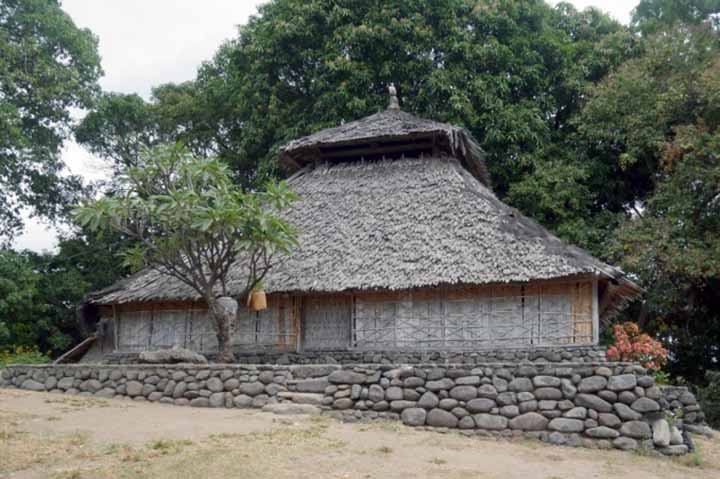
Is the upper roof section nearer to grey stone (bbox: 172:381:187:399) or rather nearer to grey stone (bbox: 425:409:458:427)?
grey stone (bbox: 172:381:187:399)

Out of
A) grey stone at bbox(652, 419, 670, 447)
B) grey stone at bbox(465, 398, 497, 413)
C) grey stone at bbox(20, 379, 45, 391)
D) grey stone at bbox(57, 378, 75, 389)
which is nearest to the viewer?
grey stone at bbox(652, 419, 670, 447)

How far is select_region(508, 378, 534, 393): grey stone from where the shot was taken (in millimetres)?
8742

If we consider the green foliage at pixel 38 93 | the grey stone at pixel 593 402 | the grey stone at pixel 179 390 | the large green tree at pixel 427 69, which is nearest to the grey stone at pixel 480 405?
the grey stone at pixel 593 402

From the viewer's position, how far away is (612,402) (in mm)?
8336

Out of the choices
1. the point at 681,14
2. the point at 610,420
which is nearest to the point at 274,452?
the point at 610,420

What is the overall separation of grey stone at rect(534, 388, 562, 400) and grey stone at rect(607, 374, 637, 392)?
0.64m

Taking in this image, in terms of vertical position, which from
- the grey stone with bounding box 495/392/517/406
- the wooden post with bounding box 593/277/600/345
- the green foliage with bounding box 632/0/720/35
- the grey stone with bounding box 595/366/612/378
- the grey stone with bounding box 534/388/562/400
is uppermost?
the green foliage with bounding box 632/0/720/35

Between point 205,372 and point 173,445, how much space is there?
11.0ft

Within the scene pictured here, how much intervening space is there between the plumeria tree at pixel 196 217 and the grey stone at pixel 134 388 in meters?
1.99

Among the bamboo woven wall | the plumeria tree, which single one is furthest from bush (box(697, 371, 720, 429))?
the plumeria tree

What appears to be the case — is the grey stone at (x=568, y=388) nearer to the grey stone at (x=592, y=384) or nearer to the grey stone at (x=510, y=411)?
the grey stone at (x=592, y=384)

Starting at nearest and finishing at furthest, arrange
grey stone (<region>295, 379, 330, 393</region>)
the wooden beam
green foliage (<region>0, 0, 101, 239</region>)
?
grey stone (<region>295, 379, 330, 393</region>) → the wooden beam → green foliage (<region>0, 0, 101, 239</region>)

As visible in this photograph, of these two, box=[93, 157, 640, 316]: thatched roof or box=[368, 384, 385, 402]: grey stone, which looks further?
box=[93, 157, 640, 316]: thatched roof

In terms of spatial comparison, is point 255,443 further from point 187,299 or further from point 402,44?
point 402,44
